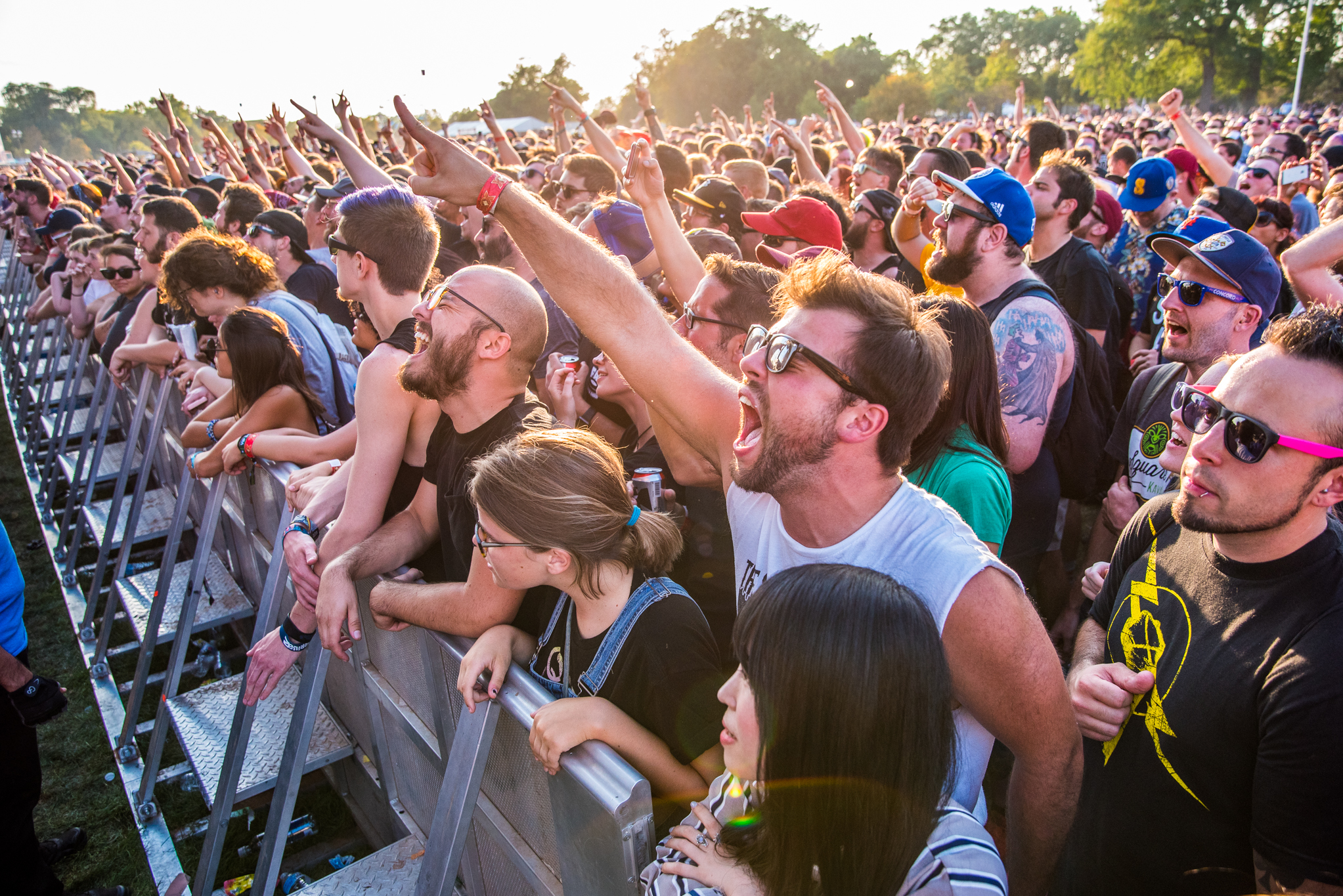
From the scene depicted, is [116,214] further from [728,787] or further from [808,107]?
[808,107]

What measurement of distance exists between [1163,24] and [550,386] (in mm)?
77022

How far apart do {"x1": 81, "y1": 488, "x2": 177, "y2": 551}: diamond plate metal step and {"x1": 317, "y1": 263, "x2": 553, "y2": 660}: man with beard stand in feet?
12.7

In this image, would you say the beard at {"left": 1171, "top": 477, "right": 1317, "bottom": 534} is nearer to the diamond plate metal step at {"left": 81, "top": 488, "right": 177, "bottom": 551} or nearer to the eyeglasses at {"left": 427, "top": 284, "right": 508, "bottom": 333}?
the eyeglasses at {"left": 427, "top": 284, "right": 508, "bottom": 333}

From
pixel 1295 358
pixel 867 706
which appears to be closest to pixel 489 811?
pixel 867 706

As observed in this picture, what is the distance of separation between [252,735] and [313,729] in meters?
0.53

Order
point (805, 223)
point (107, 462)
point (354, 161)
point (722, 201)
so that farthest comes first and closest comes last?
point (107, 462) < point (722, 201) < point (354, 161) < point (805, 223)

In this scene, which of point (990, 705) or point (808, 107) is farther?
point (808, 107)

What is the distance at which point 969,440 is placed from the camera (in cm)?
235

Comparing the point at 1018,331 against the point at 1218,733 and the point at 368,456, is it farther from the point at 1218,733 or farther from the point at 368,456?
the point at 368,456

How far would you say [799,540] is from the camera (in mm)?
1905

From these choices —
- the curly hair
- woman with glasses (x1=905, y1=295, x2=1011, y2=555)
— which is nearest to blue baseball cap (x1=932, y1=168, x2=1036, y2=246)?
woman with glasses (x1=905, y1=295, x2=1011, y2=555)

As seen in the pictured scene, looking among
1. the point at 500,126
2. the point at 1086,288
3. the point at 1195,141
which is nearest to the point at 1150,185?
the point at 1195,141

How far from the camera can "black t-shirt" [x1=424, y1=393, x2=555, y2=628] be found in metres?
2.61

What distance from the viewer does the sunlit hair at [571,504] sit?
2.00m
